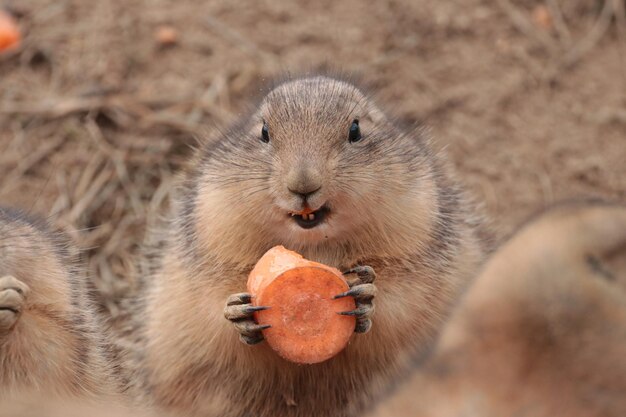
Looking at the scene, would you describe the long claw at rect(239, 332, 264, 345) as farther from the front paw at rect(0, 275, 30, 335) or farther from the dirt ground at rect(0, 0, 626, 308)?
the dirt ground at rect(0, 0, 626, 308)

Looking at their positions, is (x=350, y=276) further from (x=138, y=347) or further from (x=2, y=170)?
(x=2, y=170)

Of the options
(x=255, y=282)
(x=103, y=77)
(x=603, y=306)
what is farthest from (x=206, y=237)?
(x=103, y=77)

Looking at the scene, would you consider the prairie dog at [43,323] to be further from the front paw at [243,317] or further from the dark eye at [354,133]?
the dark eye at [354,133]

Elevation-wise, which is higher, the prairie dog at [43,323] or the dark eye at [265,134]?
the dark eye at [265,134]

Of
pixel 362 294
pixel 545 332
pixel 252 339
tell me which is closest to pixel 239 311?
pixel 252 339

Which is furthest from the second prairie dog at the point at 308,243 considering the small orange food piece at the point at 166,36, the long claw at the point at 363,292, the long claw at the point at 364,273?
the small orange food piece at the point at 166,36

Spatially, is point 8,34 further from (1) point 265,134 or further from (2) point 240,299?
(2) point 240,299
